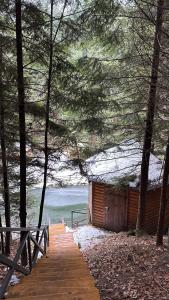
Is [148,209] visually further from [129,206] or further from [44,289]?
[44,289]

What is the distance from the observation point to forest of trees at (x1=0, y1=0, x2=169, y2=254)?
24.8ft

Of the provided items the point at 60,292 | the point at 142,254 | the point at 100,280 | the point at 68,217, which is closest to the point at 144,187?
the point at 142,254

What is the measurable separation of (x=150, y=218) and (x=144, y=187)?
15.8 ft

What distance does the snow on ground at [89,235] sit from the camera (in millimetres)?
13180

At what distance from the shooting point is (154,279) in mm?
6297

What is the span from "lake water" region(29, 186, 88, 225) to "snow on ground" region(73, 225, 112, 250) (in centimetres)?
496

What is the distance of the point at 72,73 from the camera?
8.98 metres

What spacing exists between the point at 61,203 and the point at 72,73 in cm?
1601

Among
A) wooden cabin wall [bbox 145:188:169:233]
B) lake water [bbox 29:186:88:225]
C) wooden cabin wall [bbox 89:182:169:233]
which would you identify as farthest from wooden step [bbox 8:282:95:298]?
lake water [bbox 29:186:88:225]

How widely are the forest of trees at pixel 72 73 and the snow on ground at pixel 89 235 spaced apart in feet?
10.7

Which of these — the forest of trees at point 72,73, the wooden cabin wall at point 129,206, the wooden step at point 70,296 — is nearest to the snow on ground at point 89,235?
the wooden cabin wall at point 129,206

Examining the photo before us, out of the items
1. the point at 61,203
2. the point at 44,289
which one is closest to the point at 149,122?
the point at 44,289

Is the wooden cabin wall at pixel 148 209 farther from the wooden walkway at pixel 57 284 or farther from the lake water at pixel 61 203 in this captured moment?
the wooden walkway at pixel 57 284

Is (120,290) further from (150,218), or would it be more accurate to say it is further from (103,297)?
(150,218)
